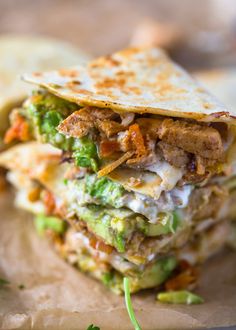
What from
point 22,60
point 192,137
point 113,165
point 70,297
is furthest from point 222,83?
point 70,297

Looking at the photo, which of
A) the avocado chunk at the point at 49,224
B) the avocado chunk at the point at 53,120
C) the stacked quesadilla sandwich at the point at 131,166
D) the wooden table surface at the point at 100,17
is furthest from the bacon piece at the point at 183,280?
the wooden table surface at the point at 100,17

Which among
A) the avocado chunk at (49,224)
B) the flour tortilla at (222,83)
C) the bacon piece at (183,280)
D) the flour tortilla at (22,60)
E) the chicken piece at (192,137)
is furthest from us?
the flour tortilla at (222,83)

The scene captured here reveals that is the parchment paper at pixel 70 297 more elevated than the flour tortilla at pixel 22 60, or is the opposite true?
the flour tortilla at pixel 22 60

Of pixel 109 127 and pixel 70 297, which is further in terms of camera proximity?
pixel 70 297

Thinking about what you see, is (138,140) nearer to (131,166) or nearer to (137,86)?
(131,166)

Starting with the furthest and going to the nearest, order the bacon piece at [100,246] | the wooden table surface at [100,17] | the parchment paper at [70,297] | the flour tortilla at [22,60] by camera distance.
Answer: the wooden table surface at [100,17] < the flour tortilla at [22,60] < the bacon piece at [100,246] < the parchment paper at [70,297]

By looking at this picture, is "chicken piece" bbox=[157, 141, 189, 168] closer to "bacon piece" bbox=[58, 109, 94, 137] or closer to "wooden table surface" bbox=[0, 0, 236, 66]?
"bacon piece" bbox=[58, 109, 94, 137]

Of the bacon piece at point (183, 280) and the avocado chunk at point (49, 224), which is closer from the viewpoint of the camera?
the bacon piece at point (183, 280)

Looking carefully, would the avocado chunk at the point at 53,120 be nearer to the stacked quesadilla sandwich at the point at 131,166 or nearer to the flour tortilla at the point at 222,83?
the stacked quesadilla sandwich at the point at 131,166
